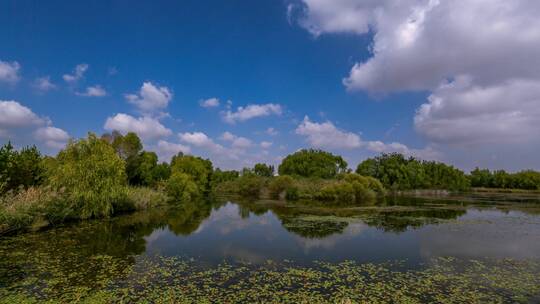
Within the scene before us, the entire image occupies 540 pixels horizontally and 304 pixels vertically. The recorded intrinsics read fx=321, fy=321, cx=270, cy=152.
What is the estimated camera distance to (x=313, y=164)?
10075cm

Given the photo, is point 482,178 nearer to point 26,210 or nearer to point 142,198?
point 142,198

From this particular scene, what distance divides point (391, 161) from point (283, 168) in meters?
34.5

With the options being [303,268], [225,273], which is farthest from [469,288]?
[225,273]

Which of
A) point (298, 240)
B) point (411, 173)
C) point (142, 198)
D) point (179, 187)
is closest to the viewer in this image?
point (298, 240)

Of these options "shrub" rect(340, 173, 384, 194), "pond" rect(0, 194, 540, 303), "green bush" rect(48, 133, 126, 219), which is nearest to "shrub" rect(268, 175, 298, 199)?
"shrub" rect(340, 173, 384, 194)

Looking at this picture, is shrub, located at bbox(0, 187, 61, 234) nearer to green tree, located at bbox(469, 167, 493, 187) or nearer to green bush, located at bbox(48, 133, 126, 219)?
green bush, located at bbox(48, 133, 126, 219)

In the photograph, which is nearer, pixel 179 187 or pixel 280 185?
pixel 179 187

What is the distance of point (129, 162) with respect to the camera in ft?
176

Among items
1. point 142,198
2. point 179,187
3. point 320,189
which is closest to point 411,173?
point 320,189

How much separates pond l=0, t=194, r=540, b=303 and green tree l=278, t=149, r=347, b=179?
74916 millimetres

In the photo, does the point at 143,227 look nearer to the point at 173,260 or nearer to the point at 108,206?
the point at 108,206

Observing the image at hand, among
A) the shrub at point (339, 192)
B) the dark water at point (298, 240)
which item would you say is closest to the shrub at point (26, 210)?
the dark water at point (298, 240)

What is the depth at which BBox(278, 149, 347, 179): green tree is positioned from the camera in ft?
326

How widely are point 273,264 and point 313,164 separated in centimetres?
8787
